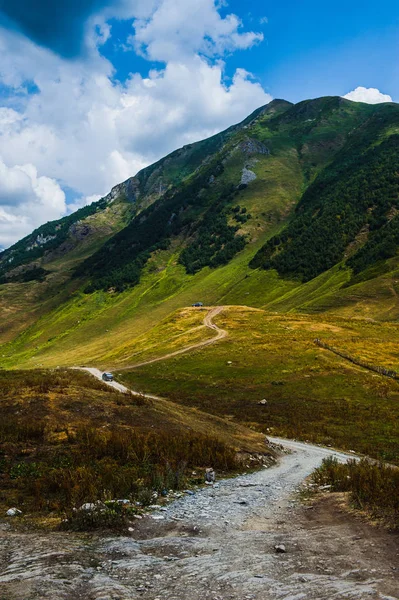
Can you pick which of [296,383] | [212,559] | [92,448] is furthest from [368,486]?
[296,383]

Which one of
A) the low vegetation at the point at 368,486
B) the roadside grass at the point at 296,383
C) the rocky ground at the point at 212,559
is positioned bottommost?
the roadside grass at the point at 296,383

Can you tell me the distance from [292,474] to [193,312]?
109 metres

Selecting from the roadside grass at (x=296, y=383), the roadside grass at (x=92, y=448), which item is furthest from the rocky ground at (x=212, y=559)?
the roadside grass at (x=296, y=383)

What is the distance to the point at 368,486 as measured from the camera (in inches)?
581

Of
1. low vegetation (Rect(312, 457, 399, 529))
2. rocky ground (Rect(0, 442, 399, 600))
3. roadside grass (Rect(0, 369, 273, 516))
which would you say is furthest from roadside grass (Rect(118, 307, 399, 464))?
rocky ground (Rect(0, 442, 399, 600))

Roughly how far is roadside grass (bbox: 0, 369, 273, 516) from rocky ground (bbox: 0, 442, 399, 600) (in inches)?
96.9

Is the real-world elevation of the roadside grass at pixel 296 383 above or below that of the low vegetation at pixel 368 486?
below

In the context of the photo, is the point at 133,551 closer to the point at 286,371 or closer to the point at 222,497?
the point at 222,497

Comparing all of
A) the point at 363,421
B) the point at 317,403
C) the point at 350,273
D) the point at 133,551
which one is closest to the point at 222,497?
the point at 133,551

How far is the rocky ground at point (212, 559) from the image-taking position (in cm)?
805

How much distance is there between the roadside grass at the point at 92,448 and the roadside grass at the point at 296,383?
13.1 m

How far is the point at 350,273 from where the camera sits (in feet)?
535

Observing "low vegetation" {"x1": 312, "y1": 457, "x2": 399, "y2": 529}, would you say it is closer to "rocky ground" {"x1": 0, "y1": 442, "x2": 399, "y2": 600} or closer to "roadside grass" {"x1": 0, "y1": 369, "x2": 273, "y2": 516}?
"rocky ground" {"x1": 0, "y1": 442, "x2": 399, "y2": 600}

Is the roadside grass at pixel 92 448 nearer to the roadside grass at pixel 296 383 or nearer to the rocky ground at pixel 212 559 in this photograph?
the rocky ground at pixel 212 559
